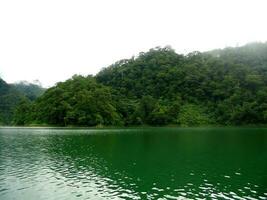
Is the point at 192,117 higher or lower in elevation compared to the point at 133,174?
higher

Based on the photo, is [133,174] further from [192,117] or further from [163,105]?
[163,105]

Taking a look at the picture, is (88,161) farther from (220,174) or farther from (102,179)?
(220,174)

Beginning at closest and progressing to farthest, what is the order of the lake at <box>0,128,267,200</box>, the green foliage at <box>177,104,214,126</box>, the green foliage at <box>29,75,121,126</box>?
the lake at <box>0,128,267,200</box>
the green foliage at <box>29,75,121,126</box>
the green foliage at <box>177,104,214,126</box>

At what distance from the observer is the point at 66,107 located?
16850 cm

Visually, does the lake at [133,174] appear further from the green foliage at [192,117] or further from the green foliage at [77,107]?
the green foliage at [192,117]

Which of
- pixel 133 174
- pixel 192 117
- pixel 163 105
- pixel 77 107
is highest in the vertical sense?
pixel 163 105

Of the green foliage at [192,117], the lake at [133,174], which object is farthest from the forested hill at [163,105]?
the lake at [133,174]

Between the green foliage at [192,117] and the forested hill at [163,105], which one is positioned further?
the green foliage at [192,117]

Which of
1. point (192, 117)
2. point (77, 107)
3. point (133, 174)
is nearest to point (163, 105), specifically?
point (192, 117)

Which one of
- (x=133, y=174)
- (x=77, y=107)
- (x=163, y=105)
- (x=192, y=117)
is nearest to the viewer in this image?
(x=133, y=174)

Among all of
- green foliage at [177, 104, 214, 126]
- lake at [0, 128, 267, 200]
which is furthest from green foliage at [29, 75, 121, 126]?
lake at [0, 128, 267, 200]

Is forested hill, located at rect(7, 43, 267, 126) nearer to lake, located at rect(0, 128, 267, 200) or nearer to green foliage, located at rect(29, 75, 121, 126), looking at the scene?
green foliage, located at rect(29, 75, 121, 126)

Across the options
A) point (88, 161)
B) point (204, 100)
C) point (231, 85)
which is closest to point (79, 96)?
point (204, 100)

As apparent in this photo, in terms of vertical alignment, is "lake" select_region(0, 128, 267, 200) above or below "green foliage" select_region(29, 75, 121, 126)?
below
